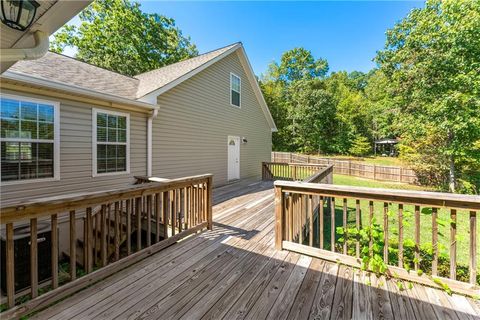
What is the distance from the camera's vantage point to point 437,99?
9836 mm

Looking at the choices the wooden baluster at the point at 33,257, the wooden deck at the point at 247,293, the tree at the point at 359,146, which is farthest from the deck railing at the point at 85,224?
the tree at the point at 359,146

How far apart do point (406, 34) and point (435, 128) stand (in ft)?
16.5

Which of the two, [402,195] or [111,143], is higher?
[111,143]

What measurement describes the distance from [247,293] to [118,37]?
62.7 ft

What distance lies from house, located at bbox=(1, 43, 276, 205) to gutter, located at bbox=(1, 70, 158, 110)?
1 cm

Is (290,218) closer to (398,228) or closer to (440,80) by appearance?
(398,228)

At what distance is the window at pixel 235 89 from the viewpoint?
31.1 feet

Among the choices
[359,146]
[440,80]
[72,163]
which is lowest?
[72,163]

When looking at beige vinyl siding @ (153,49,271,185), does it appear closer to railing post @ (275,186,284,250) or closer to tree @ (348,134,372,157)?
railing post @ (275,186,284,250)

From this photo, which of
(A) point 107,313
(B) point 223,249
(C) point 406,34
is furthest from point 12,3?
(C) point 406,34

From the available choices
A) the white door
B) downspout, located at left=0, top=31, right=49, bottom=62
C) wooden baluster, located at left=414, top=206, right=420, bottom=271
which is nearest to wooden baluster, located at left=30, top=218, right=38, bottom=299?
downspout, located at left=0, top=31, right=49, bottom=62

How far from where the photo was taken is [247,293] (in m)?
2.18

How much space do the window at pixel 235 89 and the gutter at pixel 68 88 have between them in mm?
4456

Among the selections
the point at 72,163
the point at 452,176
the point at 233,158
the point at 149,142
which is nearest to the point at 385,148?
the point at 452,176
